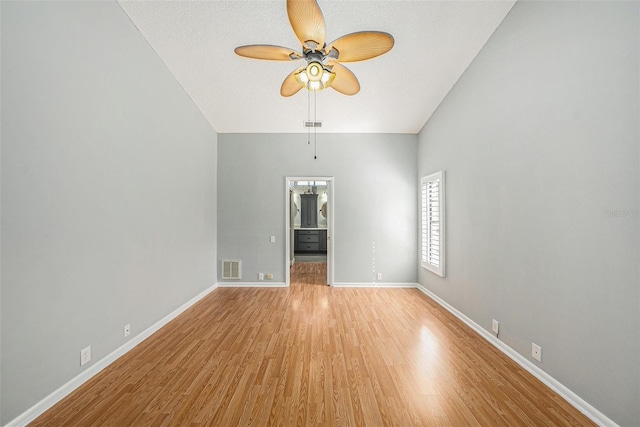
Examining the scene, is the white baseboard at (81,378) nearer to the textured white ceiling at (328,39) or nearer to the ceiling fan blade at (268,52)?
the ceiling fan blade at (268,52)

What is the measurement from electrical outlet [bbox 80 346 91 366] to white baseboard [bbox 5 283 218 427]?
0.08m

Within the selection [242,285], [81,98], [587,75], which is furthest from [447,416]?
[242,285]

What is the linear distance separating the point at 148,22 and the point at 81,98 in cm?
125

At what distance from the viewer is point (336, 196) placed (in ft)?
17.1

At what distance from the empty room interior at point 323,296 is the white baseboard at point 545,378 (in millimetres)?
14

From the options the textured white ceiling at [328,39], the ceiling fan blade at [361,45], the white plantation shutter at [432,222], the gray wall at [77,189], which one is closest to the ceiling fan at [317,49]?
the ceiling fan blade at [361,45]

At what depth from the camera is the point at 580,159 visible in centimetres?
196

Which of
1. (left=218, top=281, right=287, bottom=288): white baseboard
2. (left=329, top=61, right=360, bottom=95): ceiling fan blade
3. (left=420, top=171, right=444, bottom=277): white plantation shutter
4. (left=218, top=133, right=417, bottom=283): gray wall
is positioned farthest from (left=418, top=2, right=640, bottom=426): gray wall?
(left=218, top=281, right=287, bottom=288): white baseboard

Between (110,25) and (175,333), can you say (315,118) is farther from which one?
(175,333)

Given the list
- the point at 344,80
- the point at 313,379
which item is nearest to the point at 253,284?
the point at 313,379

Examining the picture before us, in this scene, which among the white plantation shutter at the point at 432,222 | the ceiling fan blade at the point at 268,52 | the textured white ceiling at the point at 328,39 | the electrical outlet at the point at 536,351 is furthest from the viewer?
the white plantation shutter at the point at 432,222

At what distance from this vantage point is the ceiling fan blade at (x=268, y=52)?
6.90 feet

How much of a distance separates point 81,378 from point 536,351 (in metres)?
3.85

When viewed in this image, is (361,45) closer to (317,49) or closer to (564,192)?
(317,49)
